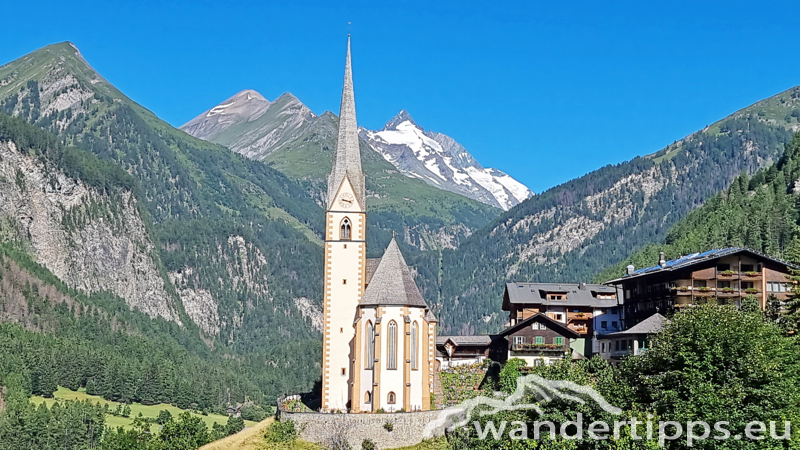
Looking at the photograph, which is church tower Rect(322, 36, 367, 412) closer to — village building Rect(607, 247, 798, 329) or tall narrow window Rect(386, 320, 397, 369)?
tall narrow window Rect(386, 320, 397, 369)

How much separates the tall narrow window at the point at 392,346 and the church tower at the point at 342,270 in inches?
195

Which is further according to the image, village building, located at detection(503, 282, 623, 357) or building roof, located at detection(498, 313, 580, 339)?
village building, located at detection(503, 282, 623, 357)

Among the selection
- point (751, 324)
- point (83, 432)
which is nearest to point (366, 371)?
point (751, 324)

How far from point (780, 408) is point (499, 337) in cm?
6320

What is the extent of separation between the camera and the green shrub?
100 m

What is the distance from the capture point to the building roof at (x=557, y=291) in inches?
5349

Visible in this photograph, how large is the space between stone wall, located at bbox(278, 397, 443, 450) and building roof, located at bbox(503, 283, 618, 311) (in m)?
38.0

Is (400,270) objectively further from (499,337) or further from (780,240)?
(780,240)

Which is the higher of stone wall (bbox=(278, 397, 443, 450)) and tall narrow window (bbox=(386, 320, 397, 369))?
tall narrow window (bbox=(386, 320, 397, 369))

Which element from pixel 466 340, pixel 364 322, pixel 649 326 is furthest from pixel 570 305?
pixel 364 322

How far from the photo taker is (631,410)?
71312mm

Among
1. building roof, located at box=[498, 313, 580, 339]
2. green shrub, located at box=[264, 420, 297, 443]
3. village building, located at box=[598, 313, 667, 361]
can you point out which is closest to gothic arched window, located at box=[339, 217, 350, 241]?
building roof, located at box=[498, 313, 580, 339]

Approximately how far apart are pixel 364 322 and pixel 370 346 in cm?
280

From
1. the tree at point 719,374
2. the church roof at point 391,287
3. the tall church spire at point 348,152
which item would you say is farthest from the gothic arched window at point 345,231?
the tree at point 719,374
